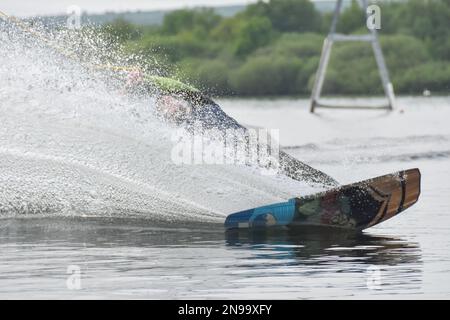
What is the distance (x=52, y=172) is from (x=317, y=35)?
80.4 metres

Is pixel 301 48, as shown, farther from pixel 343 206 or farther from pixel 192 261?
pixel 192 261

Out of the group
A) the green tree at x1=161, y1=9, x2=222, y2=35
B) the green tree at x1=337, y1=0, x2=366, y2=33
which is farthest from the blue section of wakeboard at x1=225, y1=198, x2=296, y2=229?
the green tree at x1=337, y1=0, x2=366, y2=33

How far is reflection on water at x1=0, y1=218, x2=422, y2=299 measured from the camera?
1345 cm

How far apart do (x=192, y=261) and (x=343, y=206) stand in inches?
106

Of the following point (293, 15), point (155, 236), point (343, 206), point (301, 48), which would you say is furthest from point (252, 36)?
point (155, 236)

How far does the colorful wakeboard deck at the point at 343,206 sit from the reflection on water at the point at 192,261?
0.19 m

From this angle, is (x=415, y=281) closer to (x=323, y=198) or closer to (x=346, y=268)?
(x=346, y=268)

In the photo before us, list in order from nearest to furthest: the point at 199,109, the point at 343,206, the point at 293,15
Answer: the point at 343,206 < the point at 199,109 < the point at 293,15

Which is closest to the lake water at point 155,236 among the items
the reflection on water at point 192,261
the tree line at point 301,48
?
the reflection on water at point 192,261

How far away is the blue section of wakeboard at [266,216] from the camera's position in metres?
17.2

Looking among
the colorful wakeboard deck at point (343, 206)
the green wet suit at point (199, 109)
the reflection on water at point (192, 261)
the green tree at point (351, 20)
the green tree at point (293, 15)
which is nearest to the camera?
the reflection on water at point (192, 261)

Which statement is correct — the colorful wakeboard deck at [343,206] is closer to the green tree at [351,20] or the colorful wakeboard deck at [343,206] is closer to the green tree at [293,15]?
the green tree at [351,20]

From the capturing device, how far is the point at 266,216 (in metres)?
17.2
